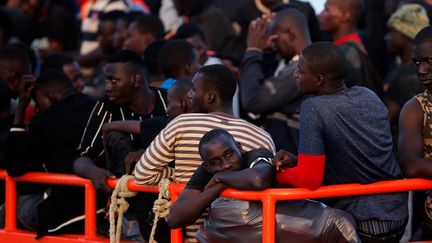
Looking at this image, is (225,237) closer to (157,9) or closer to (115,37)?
(115,37)

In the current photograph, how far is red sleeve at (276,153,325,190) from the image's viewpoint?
600 centimetres

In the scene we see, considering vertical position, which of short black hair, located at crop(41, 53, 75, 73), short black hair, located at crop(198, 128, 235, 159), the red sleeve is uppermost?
short black hair, located at crop(41, 53, 75, 73)

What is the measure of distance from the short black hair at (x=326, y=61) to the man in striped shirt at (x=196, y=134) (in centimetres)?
50

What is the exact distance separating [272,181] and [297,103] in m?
2.12

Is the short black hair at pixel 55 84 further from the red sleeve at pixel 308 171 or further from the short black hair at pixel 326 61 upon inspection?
the red sleeve at pixel 308 171


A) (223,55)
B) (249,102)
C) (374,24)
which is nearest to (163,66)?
(249,102)

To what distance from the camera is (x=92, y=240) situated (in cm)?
707

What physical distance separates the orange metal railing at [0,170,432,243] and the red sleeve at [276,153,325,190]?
0.15ft

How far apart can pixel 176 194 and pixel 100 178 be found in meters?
0.67

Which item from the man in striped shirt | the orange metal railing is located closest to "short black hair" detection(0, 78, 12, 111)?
the orange metal railing

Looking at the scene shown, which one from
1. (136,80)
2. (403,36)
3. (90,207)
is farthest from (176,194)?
(403,36)

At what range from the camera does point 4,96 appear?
321 inches

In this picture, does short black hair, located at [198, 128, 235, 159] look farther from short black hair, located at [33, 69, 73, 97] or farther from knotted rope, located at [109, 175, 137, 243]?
short black hair, located at [33, 69, 73, 97]

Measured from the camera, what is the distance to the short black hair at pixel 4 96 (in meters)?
8.15
